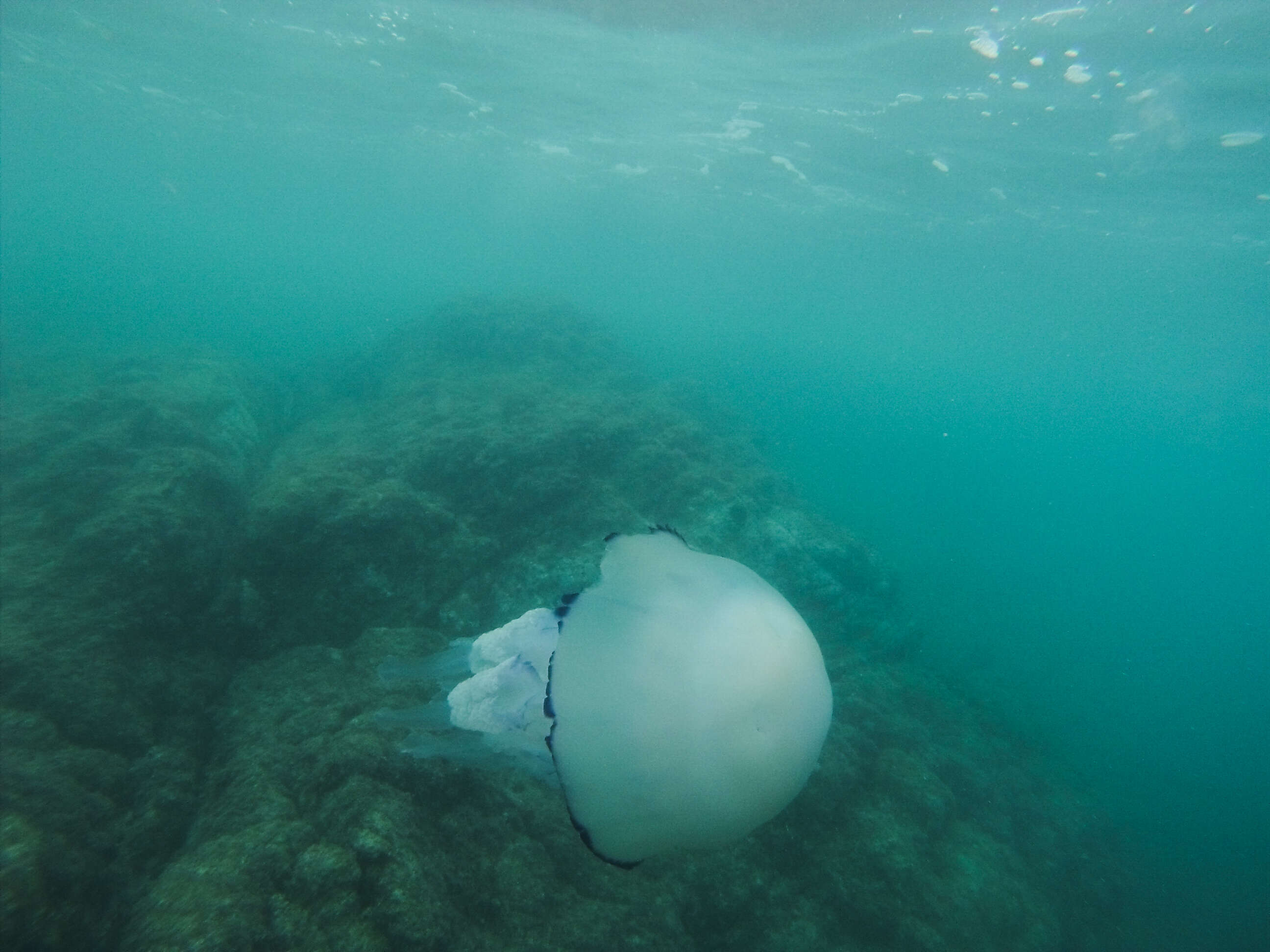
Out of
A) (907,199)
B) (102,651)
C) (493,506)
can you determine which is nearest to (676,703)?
(102,651)

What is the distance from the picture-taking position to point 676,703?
6.82 feet

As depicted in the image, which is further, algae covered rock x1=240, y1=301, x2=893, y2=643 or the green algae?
algae covered rock x1=240, y1=301, x2=893, y2=643

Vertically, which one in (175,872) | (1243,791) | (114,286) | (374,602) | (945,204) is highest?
(945,204)

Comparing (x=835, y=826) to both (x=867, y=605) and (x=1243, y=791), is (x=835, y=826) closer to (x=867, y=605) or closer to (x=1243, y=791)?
(x=867, y=605)

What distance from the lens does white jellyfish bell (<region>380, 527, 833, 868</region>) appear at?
79.0 inches

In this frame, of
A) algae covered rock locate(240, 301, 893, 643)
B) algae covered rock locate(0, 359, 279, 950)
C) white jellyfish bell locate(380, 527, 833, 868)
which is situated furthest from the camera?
algae covered rock locate(240, 301, 893, 643)

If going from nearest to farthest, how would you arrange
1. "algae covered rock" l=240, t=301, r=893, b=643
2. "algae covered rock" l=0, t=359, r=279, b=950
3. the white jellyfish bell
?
the white jellyfish bell
"algae covered rock" l=0, t=359, r=279, b=950
"algae covered rock" l=240, t=301, r=893, b=643

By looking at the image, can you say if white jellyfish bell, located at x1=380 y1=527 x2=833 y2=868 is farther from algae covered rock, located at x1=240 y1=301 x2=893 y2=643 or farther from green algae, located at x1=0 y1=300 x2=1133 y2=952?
algae covered rock, located at x1=240 y1=301 x2=893 y2=643

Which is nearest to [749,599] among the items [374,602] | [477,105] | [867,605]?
[374,602]

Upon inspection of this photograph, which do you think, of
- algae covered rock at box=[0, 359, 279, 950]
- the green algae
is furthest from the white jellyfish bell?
algae covered rock at box=[0, 359, 279, 950]

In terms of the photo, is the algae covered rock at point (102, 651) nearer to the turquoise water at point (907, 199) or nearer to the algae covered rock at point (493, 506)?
the algae covered rock at point (493, 506)

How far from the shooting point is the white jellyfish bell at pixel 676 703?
2008mm

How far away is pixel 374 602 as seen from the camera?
5.95 metres

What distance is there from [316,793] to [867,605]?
29.1ft
